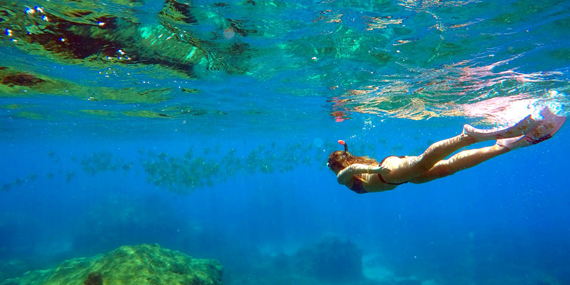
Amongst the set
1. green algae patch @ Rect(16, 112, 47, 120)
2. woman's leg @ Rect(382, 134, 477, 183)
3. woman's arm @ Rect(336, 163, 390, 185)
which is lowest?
woman's arm @ Rect(336, 163, 390, 185)

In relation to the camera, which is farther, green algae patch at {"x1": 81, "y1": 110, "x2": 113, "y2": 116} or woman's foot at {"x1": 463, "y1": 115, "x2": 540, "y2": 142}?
green algae patch at {"x1": 81, "y1": 110, "x2": 113, "y2": 116}

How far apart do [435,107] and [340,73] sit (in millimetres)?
11348

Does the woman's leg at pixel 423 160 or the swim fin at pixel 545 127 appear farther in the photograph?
the woman's leg at pixel 423 160

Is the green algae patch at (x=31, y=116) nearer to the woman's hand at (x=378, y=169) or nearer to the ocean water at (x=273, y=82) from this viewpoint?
the ocean water at (x=273, y=82)

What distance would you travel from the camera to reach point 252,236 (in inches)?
1551

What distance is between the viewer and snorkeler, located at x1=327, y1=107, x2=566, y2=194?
359 cm

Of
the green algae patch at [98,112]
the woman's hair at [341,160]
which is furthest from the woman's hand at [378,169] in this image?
the green algae patch at [98,112]

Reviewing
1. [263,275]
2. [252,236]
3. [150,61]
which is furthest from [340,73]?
[252,236]

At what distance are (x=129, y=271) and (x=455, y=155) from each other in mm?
9774

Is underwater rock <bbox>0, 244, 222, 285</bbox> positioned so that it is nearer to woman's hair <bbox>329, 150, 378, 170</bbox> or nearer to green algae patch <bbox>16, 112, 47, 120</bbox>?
woman's hair <bbox>329, 150, 378, 170</bbox>

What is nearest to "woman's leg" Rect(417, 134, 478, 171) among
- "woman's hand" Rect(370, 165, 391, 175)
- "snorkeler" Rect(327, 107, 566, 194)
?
"snorkeler" Rect(327, 107, 566, 194)

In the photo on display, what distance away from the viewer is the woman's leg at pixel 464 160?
158 inches

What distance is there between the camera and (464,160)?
427 centimetres

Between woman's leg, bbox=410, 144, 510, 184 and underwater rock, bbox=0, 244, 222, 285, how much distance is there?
867 centimetres
